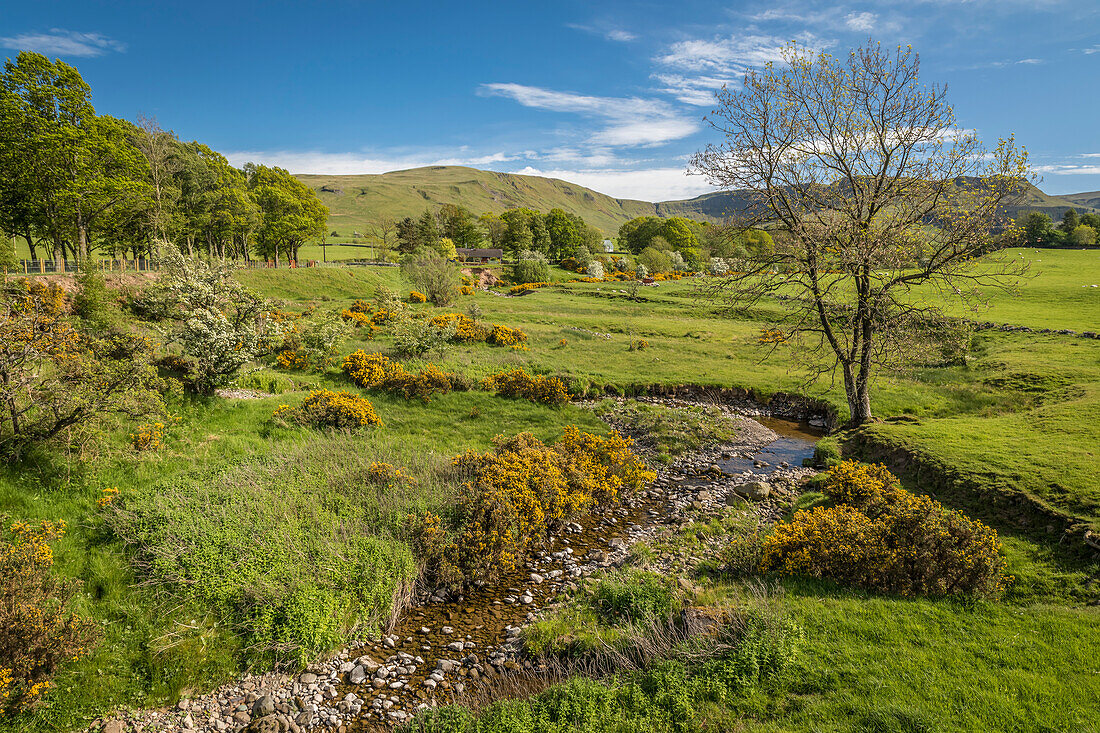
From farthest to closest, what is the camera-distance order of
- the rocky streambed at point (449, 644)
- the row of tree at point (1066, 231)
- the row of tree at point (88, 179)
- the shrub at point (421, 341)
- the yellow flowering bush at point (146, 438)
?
the row of tree at point (1066, 231) → the row of tree at point (88, 179) → the shrub at point (421, 341) → the yellow flowering bush at point (146, 438) → the rocky streambed at point (449, 644)

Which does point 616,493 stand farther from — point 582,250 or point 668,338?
point 582,250

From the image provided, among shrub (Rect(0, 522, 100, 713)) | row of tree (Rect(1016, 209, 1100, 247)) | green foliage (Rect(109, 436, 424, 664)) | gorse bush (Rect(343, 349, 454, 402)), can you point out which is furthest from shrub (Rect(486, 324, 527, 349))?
row of tree (Rect(1016, 209, 1100, 247))

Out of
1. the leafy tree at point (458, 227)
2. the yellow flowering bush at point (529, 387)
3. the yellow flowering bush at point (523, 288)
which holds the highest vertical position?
the leafy tree at point (458, 227)

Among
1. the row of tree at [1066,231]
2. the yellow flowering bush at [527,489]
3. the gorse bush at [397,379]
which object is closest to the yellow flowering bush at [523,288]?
the gorse bush at [397,379]

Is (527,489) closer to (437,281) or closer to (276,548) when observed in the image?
(276,548)

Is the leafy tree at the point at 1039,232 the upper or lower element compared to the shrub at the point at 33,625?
upper

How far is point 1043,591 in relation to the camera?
8.90m

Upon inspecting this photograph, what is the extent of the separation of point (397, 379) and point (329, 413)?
15.9 ft

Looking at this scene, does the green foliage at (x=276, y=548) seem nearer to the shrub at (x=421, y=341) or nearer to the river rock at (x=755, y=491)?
the river rock at (x=755, y=491)

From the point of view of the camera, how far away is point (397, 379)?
22562 millimetres

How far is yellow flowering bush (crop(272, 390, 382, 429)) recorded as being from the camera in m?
17.4

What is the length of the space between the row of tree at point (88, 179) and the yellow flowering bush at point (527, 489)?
3146cm

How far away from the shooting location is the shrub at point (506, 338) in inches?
1275

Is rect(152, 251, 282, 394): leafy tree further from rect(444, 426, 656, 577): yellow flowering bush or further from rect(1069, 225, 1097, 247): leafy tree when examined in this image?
rect(1069, 225, 1097, 247): leafy tree
